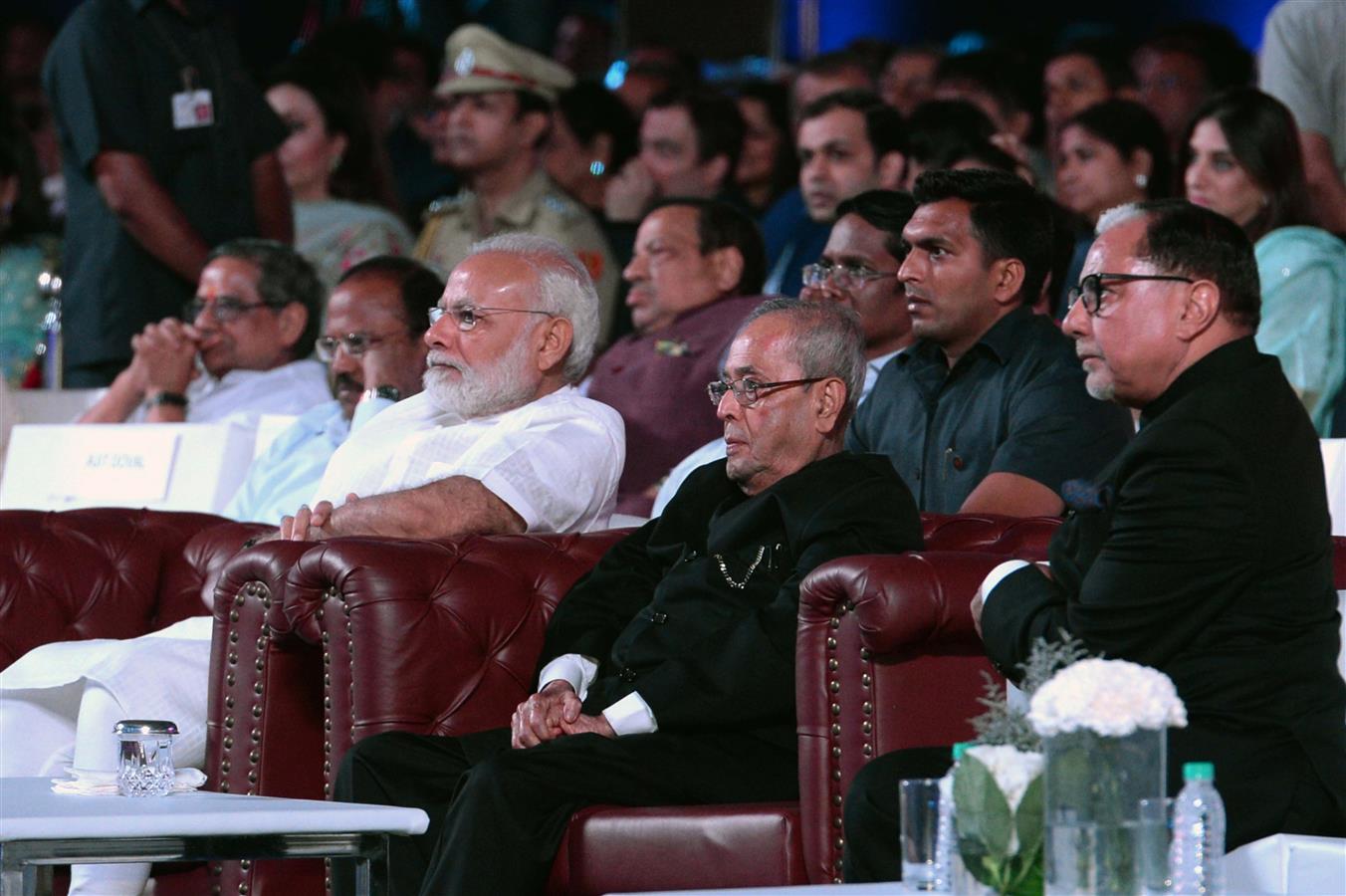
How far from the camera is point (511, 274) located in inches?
170

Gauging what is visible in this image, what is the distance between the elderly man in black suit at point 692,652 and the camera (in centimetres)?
327

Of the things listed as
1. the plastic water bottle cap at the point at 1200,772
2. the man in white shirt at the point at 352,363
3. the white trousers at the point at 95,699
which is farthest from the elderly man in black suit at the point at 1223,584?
the man in white shirt at the point at 352,363

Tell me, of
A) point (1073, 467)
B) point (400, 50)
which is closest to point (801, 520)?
point (1073, 467)

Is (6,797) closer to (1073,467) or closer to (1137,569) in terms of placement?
Result: (1137,569)

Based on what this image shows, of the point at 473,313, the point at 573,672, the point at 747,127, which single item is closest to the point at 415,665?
the point at 573,672

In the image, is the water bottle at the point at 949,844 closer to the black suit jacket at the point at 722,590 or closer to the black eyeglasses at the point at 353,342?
Result: the black suit jacket at the point at 722,590

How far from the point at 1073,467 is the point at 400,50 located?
595cm

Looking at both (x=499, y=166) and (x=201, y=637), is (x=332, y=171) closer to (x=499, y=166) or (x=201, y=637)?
(x=499, y=166)

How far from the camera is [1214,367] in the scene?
294 centimetres

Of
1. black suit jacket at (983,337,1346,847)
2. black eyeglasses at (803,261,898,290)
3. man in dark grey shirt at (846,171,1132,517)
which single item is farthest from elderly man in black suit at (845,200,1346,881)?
black eyeglasses at (803,261,898,290)

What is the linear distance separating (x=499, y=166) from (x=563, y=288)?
9.63 feet

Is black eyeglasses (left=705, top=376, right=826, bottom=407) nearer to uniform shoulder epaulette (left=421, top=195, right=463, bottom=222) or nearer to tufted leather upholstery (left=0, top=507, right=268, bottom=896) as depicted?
tufted leather upholstery (left=0, top=507, right=268, bottom=896)

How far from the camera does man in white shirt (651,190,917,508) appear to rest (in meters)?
4.89

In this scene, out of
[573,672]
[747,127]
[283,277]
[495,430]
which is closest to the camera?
[573,672]
